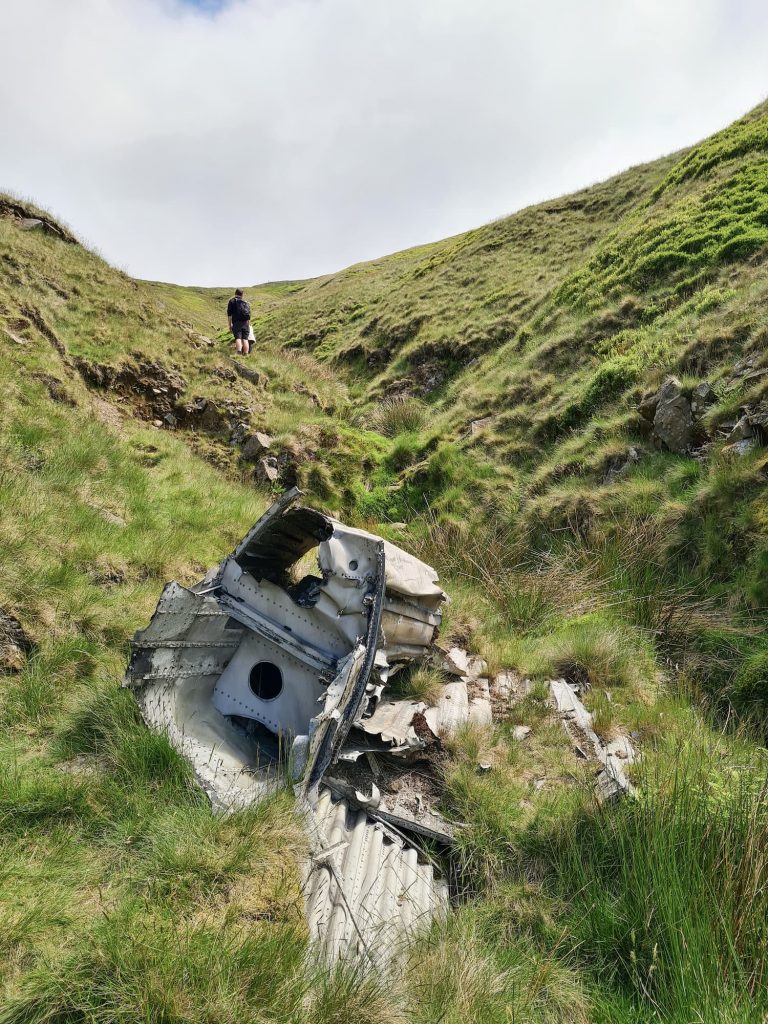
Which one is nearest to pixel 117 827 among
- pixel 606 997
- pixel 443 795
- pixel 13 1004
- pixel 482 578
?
pixel 13 1004

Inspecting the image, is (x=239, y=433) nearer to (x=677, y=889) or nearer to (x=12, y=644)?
(x=12, y=644)

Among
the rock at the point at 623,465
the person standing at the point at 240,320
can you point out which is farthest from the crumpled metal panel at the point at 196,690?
the person standing at the point at 240,320

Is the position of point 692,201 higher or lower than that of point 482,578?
higher

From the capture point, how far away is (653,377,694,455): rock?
318 inches

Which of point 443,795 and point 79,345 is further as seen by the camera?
point 79,345

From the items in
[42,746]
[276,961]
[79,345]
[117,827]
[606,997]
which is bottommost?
[606,997]

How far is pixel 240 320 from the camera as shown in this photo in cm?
1446

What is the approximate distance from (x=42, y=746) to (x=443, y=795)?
9.84 feet

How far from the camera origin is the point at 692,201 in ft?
46.4

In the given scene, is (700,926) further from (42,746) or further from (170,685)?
(42,746)

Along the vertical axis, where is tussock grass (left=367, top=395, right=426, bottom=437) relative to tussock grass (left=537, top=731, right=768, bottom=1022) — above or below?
above

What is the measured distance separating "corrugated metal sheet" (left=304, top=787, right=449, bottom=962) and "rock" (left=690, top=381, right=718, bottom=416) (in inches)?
288

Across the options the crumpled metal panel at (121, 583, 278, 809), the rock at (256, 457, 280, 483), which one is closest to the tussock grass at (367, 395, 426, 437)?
the rock at (256, 457, 280, 483)

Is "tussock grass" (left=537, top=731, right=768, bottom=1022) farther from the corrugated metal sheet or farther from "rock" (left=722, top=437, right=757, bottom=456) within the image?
"rock" (left=722, top=437, right=757, bottom=456)
